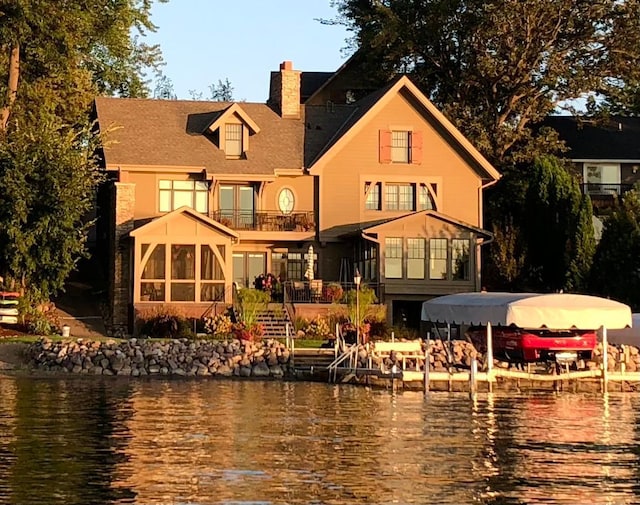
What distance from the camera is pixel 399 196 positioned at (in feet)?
160

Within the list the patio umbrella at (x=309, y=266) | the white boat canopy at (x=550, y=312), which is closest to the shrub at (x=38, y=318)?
the patio umbrella at (x=309, y=266)

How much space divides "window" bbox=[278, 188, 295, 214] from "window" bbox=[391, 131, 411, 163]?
4.70 meters

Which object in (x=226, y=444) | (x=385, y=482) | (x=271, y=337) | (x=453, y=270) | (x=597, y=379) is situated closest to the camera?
(x=385, y=482)

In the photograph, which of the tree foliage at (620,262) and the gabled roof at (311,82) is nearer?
the tree foliage at (620,262)

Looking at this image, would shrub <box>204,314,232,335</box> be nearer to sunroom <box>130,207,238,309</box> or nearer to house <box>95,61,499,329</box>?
sunroom <box>130,207,238,309</box>

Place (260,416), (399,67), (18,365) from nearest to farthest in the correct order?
1. (260,416)
2. (18,365)
3. (399,67)

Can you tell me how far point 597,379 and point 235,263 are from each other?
1936cm

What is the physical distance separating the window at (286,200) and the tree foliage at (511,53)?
10294 mm

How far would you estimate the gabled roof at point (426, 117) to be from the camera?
47.7 m

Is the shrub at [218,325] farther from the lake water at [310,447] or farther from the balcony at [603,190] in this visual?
the balcony at [603,190]

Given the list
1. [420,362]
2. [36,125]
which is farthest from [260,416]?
[36,125]

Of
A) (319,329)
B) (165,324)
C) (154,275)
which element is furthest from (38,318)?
(319,329)

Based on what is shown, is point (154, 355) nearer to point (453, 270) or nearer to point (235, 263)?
point (235, 263)

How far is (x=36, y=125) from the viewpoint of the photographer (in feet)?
155
